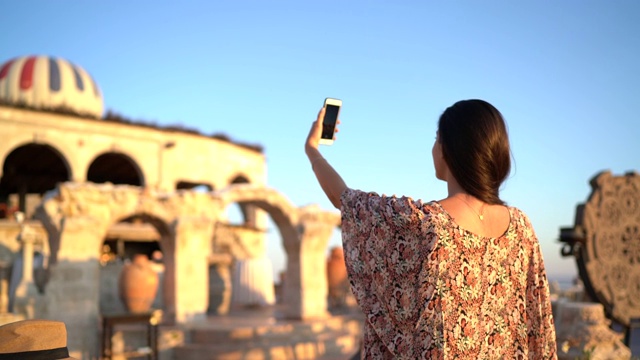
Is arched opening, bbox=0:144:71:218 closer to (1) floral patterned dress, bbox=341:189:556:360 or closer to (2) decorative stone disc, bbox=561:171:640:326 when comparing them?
(2) decorative stone disc, bbox=561:171:640:326

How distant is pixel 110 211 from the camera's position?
10.7 m

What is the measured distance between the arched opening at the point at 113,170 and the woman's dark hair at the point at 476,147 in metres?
23.7

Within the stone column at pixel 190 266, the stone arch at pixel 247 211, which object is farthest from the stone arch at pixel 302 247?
the stone arch at pixel 247 211

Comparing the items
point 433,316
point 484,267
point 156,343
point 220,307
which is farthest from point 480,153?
point 220,307

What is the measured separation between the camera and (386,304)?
189 cm

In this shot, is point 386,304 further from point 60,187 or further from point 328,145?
point 60,187

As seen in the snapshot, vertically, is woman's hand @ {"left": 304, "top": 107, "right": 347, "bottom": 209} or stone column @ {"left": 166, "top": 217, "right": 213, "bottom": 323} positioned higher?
woman's hand @ {"left": 304, "top": 107, "right": 347, "bottom": 209}

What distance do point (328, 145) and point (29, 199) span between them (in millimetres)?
30752

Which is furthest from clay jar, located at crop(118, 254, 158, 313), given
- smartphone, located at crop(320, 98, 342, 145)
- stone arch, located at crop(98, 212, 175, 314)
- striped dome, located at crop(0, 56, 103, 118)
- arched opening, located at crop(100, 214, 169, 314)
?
striped dome, located at crop(0, 56, 103, 118)

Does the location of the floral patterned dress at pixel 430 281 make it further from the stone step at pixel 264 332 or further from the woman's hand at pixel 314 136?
the stone step at pixel 264 332

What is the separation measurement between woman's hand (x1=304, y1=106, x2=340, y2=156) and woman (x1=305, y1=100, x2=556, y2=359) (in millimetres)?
110

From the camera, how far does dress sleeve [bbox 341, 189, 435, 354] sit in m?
1.85

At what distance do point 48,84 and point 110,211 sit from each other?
16.2 metres

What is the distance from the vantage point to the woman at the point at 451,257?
183cm
